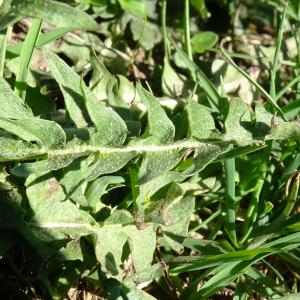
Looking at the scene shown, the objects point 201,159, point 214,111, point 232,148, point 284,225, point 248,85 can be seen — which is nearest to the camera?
point 201,159

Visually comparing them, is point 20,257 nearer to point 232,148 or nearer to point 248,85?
point 232,148

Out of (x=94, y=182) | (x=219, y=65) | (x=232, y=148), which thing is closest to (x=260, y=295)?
(x=232, y=148)

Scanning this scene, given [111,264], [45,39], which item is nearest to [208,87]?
[45,39]

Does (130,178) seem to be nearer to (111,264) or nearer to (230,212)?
(111,264)

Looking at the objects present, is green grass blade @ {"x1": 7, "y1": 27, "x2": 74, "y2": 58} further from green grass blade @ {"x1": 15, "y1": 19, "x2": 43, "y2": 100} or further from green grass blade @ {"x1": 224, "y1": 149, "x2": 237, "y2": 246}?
green grass blade @ {"x1": 224, "y1": 149, "x2": 237, "y2": 246}

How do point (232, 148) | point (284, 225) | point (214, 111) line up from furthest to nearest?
point (214, 111) < point (284, 225) < point (232, 148)

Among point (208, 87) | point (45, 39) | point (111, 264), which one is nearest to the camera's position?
point (111, 264)

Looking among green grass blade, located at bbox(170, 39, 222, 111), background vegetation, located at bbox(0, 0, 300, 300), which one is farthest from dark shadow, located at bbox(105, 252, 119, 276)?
green grass blade, located at bbox(170, 39, 222, 111)
